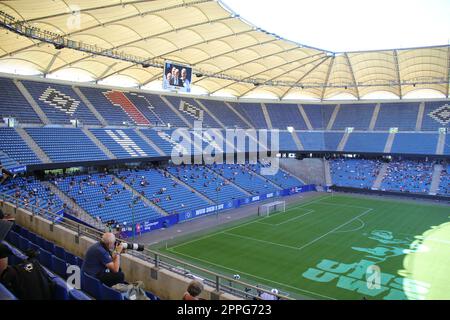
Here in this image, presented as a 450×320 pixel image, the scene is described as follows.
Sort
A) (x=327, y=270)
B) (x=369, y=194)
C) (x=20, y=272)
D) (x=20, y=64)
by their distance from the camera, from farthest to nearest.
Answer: (x=369, y=194)
(x=20, y=64)
(x=327, y=270)
(x=20, y=272)

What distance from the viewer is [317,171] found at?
65.9 m

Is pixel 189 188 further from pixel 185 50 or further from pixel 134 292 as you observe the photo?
pixel 134 292

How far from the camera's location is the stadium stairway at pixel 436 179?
55.0 meters

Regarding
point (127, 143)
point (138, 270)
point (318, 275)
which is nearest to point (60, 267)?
point (138, 270)

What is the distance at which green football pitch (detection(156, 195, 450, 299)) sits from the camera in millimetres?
22359

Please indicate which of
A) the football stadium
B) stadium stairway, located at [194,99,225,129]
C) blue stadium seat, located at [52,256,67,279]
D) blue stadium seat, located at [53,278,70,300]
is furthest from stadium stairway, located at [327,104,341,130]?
blue stadium seat, located at [53,278,70,300]

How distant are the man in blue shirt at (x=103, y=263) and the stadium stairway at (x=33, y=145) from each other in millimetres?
32585

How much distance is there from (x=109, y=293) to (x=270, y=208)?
37757 millimetres

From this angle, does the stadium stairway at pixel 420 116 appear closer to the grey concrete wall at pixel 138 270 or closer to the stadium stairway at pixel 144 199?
the stadium stairway at pixel 144 199

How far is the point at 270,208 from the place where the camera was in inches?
1751

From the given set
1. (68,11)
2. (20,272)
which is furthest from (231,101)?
(20,272)

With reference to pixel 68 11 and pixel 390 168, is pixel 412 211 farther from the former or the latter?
pixel 68 11

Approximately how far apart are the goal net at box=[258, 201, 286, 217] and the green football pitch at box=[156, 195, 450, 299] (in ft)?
4.00
